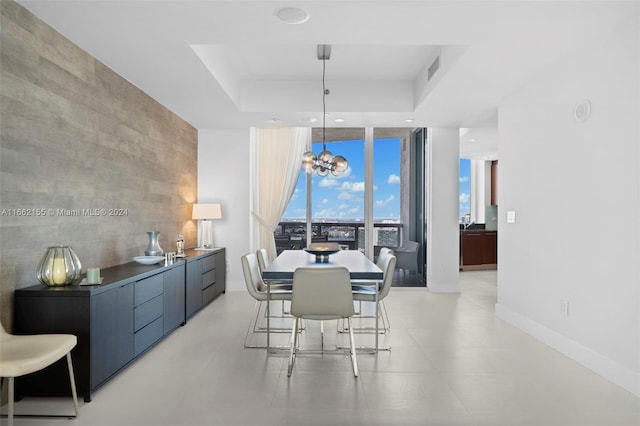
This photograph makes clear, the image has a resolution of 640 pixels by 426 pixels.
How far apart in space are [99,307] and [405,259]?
4.94 m

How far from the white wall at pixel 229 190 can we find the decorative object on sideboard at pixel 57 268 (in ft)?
11.9

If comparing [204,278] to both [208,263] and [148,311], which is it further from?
[148,311]

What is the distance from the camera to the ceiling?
107 inches

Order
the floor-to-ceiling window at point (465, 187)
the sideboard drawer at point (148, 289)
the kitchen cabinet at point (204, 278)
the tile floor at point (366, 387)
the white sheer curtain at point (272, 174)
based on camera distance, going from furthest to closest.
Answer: the floor-to-ceiling window at point (465, 187) → the white sheer curtain at point (272, 174) → the kitchen cabinet at point (204, 278) → the sideboard drawer at point (148, 289) → the tile floor at point (366, 387)

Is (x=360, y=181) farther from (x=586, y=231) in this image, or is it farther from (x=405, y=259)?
(x=586, y=231)

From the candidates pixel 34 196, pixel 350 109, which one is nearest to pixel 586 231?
pixel 350 109

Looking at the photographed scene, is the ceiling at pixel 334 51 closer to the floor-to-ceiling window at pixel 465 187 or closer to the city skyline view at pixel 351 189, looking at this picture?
the city skyline view at pixel 351 189

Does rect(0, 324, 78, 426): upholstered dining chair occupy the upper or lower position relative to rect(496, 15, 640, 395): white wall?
lower

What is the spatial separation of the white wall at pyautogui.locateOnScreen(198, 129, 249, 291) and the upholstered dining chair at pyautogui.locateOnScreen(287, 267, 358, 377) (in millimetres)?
3425

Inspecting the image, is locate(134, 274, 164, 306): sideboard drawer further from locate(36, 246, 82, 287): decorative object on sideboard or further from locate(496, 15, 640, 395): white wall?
locate(496, 15, 640, 395): white wall

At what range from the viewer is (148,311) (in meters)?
3.51

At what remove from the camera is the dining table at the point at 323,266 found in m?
3.35

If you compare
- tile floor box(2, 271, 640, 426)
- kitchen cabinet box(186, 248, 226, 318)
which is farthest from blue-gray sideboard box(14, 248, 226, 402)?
kitchen cabinet box(186, 248, 226, 318)

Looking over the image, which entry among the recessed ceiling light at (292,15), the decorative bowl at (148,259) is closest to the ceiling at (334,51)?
the recessed ceiling light at (292,15)
